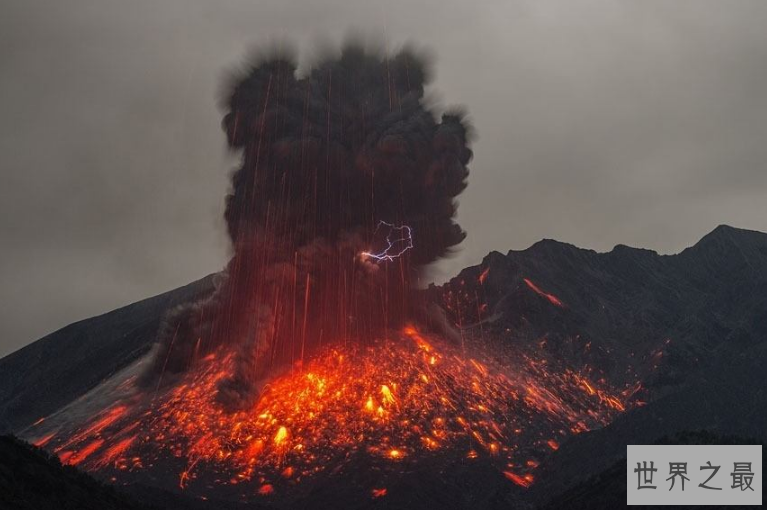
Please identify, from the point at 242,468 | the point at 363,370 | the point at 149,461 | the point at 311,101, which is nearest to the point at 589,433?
the point at 363,370

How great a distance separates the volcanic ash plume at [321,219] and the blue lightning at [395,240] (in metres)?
0.14

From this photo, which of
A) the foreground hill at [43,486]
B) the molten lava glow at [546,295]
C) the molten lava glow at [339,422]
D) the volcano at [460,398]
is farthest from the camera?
the molten lava glow at [546,295]

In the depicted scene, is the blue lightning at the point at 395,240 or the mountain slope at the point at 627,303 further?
the mountain slope at the point at 627,303

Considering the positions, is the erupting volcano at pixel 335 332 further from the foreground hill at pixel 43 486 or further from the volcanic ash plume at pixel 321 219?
the foreground hill at pixel 43 486

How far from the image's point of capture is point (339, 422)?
83.8 m

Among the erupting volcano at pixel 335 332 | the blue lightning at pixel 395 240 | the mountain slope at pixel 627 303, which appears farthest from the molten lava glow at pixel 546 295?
the blue lightning at pixel 395 240

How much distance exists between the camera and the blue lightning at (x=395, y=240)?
321ft

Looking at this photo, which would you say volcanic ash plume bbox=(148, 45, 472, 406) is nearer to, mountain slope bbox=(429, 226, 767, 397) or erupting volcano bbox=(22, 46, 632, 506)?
erupting volcano bbox=(22, 46, 632, 506)

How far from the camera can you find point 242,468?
76.4m

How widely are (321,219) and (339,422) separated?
26085 mm

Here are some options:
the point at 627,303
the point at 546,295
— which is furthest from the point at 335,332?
the point at 627,303

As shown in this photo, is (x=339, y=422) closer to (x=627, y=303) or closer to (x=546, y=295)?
(x=546, y=295)

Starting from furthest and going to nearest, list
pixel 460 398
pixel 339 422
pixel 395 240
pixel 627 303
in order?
1. pixel 627 303
2. pixel 395 240
3. pixel 460 398
4. pixel 339 422

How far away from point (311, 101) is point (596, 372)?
57.3 m
